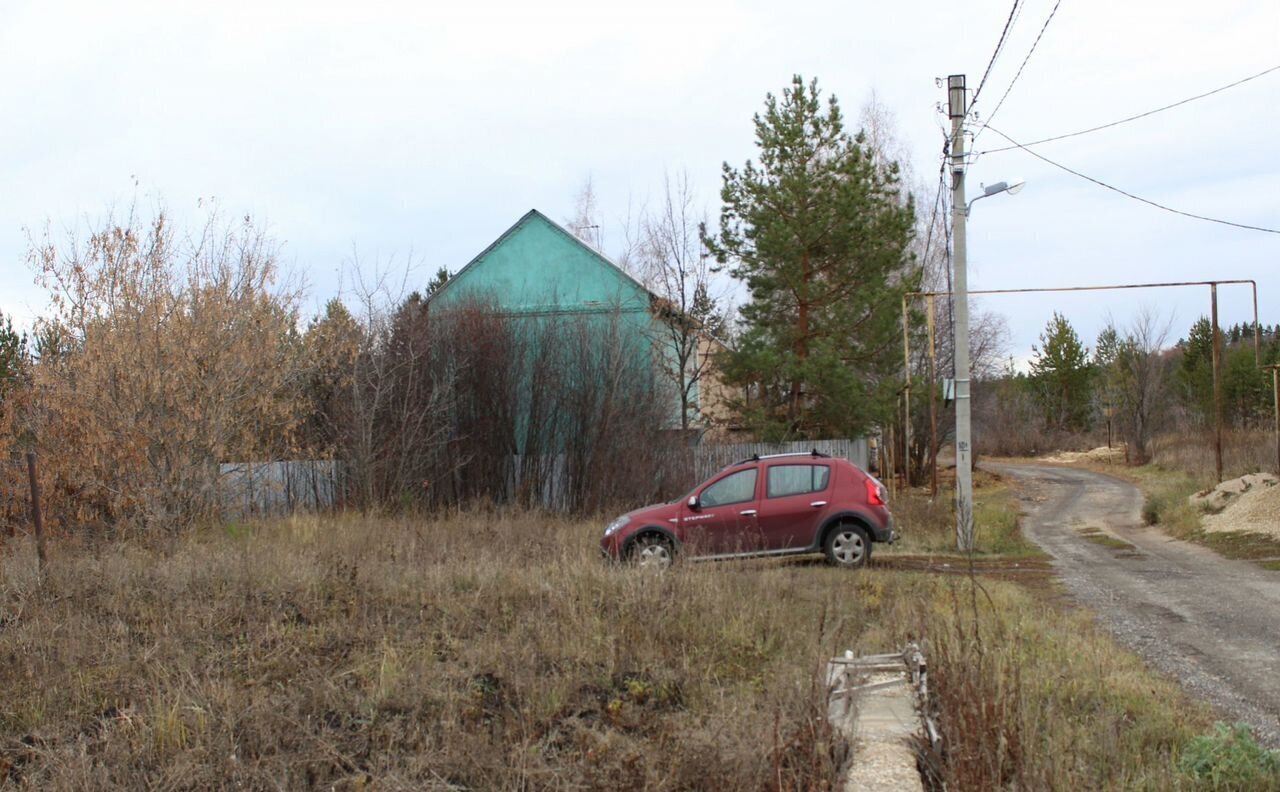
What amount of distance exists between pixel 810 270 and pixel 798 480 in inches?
533

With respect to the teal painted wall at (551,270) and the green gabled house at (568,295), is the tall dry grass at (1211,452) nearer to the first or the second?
the green gabled house at (568,295)

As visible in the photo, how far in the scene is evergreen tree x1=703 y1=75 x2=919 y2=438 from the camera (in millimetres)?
25969

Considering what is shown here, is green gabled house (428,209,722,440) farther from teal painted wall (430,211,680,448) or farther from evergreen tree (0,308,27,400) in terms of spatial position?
evergreen tree (0,308,27,400)

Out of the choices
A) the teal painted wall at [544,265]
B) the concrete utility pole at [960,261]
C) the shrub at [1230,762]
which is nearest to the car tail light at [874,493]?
the concrete utility pole at [960,261]

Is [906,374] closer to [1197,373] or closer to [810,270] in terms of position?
[810,270]

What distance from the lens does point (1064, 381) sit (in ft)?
226

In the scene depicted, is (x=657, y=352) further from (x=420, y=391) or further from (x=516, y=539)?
(x=516, y=539)

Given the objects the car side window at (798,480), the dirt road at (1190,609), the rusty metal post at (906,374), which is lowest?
the dirt road at (1190,609)

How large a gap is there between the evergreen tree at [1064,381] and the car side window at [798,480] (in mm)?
58236

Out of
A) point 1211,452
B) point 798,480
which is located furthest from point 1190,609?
point 1211,452

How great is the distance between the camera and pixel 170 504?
1497cm

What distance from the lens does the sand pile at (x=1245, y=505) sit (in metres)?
18.2

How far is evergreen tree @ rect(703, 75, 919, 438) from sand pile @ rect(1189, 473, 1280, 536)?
8123mm

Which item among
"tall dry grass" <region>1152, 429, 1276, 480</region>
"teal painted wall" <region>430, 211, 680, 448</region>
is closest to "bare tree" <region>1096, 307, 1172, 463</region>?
"tall dry grass" <region>1152, 429, 1276, 480</region>
